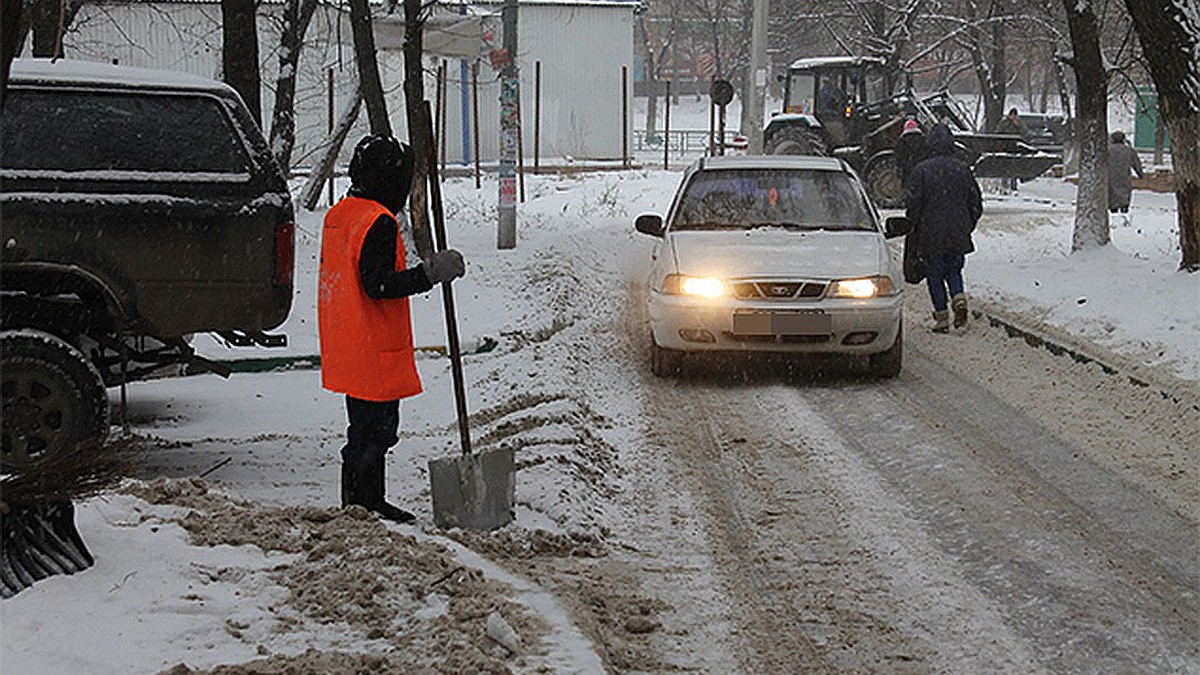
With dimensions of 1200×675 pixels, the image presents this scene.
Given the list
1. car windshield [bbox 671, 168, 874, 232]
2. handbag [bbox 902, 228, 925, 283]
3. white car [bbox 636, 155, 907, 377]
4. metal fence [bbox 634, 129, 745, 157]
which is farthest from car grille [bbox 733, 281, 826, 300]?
metal fence [bbox 634, 129, 745, 157]

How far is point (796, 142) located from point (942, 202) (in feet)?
60.5

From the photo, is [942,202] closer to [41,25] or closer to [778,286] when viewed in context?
[778,286]

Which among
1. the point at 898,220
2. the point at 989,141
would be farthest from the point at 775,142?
the point at 898,220

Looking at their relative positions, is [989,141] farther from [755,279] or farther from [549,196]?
[755,279]

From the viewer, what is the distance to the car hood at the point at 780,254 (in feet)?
35.0

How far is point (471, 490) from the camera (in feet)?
22.0

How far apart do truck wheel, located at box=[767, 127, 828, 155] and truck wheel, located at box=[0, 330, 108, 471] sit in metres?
24.5

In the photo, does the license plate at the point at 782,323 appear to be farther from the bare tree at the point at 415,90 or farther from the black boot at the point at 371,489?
the bare tree at the point at 415,90

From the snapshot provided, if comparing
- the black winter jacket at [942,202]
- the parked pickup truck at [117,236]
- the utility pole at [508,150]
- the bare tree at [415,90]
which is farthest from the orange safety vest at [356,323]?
the utility pole at [508,150]

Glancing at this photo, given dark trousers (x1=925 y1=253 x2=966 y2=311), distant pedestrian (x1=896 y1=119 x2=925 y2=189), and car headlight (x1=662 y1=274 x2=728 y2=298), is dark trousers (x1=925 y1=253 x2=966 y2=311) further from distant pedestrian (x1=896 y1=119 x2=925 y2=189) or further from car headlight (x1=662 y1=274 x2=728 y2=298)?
distant pedestrian (x1=896 y1=119 x2=925 y2=189)

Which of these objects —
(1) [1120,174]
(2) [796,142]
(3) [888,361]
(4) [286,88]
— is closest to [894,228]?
(3) [888,361]

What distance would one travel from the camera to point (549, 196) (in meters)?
30.5

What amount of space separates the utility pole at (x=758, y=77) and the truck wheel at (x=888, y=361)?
18.1 m

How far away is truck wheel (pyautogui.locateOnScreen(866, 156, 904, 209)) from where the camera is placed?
28.5 meters
